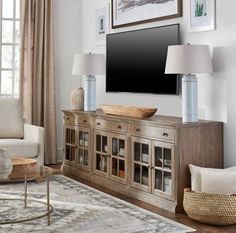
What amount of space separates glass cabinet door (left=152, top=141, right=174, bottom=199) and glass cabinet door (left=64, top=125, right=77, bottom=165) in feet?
5.30

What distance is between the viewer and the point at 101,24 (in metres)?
6.24

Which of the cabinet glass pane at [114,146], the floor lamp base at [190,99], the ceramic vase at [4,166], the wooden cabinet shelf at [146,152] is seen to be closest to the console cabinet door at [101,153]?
the wooden cabinet shelf at [146,152]

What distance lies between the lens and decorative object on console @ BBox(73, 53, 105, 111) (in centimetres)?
560

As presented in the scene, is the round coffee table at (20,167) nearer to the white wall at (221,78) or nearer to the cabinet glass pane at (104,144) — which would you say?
the cabinet glass pane at (104,144)

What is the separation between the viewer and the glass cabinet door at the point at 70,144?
5785 millimetres

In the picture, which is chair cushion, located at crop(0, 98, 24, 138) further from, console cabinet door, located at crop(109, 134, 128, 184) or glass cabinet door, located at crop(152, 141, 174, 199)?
glass cabinet door, located at crop(152, 141, 174, 199)

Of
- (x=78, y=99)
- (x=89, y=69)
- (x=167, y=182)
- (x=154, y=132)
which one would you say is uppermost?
(x=89, y=69)

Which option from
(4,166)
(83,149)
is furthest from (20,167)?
(83,149)

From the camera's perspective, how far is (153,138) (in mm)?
4375

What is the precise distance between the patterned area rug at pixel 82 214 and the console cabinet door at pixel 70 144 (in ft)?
2.58

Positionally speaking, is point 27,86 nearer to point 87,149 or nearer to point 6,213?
point 87,149

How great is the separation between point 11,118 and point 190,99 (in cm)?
253

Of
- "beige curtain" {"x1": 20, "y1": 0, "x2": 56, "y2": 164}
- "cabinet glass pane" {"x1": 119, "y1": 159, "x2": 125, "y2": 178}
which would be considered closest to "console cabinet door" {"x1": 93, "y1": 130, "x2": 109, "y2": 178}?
"cabinet glass pane" {"x1": 119, "y1": 159, "x2": 125, "y2": 178}

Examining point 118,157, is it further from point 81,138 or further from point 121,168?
point 81,138
